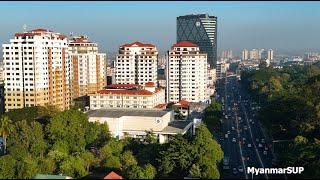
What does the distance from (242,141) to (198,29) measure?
50.2 meters

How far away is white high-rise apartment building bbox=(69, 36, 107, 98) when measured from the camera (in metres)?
47.7

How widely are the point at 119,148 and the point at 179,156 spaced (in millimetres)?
4560

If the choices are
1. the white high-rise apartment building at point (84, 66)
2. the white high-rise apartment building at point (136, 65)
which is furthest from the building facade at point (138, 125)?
the white high-rise apartment building at point (136, 65)

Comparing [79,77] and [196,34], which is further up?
[196,34]

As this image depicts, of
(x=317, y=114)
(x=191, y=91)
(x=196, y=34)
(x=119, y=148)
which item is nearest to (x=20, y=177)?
(x=119, y=148)

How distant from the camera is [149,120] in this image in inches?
Result: 1331

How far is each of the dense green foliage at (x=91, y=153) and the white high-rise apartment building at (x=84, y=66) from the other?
53.8 ft

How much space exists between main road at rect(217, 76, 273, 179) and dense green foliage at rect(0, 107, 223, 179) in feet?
9.51

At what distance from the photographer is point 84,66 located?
1911 inches

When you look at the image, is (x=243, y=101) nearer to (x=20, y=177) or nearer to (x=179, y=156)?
(x=179, y=156)

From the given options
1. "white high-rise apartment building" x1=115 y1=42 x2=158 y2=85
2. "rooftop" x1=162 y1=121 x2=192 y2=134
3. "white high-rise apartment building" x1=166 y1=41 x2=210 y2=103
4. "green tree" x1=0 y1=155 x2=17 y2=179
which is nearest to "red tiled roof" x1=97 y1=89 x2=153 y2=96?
Answer: "rooftop" x1=162 y1=121 x2=192 y2=134

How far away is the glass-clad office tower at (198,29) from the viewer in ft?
282

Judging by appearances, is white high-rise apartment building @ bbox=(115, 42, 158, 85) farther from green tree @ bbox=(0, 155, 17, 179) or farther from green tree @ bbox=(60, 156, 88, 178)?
green tree @ bbox=(0, 155, 17, 179)

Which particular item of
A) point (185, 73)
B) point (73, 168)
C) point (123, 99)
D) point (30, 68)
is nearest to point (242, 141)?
point (123, 99)
